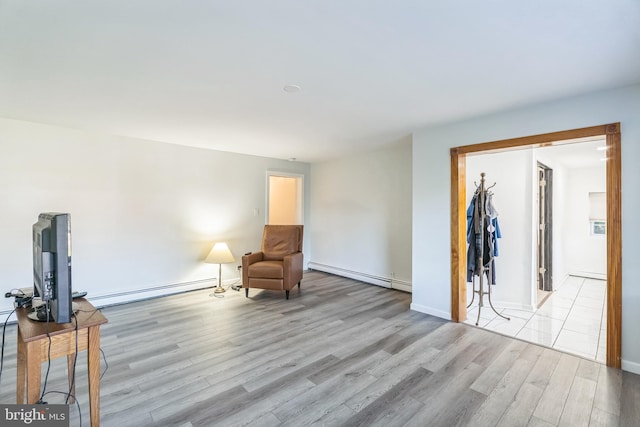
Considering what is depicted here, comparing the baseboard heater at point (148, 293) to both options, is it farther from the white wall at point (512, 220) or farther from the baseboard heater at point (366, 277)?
the white wall at point (512, 220)

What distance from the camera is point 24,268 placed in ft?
10.5

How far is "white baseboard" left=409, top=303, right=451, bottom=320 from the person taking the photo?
10.9ft

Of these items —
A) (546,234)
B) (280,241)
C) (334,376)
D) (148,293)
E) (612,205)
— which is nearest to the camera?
(334,376)

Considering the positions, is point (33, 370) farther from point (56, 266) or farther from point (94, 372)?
point (56, 266)

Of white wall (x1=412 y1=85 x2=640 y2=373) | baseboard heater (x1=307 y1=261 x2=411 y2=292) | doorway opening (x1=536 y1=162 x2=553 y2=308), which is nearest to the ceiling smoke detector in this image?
white wall (x1=412 y1=85 x2=640 y2=373)

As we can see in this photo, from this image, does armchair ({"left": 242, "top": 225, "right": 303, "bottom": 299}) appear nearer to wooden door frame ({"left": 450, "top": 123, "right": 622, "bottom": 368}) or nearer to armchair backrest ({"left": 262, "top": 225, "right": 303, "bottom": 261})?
armchair backrest ({"left": 262, "top": 225, "right": 303, "bottom": 261})

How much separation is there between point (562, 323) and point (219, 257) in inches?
174

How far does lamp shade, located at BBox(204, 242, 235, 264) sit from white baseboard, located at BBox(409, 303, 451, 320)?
2.67m

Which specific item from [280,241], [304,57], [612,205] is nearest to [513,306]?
[612,205]

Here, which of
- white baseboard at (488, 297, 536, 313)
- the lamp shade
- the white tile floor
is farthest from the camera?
the lamp shade

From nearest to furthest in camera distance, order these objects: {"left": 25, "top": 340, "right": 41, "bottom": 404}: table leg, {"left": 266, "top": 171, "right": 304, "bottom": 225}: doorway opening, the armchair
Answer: {"left": 25, "top": 340, "right": 41, "bottom": 404}: table leg < the armchair < {"left": 266, "top": 171, "right": 304, "bottom": 225}: doorway opening

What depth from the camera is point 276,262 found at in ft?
14.4

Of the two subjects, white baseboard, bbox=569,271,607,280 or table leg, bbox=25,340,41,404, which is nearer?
table leg, bbox=25,340,41,404

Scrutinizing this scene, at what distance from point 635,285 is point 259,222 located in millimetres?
4678
